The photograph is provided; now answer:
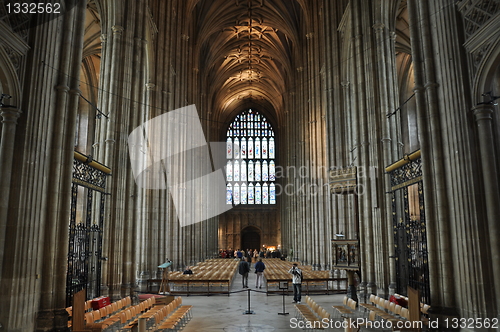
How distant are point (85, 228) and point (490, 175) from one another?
32.0 feet

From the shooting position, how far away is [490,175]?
24.2 feet

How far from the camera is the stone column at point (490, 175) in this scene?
281 inches

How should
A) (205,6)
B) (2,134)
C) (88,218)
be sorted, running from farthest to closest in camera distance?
(205,6), (88,218), (2,134)

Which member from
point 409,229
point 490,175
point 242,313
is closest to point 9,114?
point 242,313

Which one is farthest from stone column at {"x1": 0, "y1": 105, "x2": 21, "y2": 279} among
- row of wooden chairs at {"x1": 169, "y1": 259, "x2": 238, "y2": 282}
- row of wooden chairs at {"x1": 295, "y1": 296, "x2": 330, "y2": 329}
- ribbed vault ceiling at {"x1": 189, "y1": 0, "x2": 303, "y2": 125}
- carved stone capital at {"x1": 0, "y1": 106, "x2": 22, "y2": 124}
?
ribbed vault ceiling at {"x1": 189, "y1": 0, "x2": 303, "y2": 125}

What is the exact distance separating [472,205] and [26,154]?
8.53m

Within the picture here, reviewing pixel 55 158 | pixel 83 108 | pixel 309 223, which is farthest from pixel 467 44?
pixel 83 108

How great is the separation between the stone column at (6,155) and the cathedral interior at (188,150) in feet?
0.08

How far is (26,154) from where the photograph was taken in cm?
752

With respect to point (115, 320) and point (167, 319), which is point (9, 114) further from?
point (167, 319)

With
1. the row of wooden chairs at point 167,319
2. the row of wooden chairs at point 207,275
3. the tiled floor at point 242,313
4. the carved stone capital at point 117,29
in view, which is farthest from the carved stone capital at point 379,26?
the row of wooden chairs at point 167,319

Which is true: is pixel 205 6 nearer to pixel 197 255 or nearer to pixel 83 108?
pixel 83 108

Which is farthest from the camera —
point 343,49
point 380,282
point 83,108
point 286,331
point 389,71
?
point 83,108

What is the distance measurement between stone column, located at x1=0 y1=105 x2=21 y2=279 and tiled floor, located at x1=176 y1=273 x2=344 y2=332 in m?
4.61
